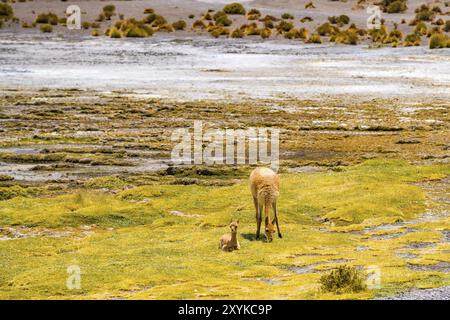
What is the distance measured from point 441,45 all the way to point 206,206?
4039 centimetres

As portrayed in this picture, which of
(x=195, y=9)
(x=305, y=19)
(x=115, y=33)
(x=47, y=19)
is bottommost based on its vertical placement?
(x=115, y=33)

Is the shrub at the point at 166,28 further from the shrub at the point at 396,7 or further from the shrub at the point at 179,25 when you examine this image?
the shrub at the point at 396,7

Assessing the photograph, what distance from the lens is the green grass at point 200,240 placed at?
12.8 metres

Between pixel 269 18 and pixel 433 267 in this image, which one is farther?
pixel 269 18

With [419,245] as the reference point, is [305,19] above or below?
below

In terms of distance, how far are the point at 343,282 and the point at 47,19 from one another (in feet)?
210

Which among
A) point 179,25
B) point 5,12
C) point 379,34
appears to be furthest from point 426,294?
point 5,12

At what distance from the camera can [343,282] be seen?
11.8 metres

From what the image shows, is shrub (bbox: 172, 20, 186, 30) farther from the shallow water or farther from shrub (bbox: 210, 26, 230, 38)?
the shallow water

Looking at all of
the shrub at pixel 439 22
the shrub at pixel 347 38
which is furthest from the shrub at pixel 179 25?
the shrub at pixel 439 22

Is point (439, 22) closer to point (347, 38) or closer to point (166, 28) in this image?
point (347, 38)

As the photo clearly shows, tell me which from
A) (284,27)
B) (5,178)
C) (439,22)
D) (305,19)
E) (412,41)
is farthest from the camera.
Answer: (305,19)

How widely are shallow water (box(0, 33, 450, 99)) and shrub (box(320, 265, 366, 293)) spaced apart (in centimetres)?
2730

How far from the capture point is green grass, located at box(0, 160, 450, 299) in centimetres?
1280
